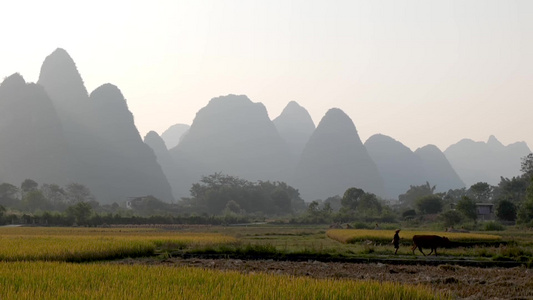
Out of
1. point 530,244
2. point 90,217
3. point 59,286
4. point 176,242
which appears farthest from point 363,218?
point 59,286

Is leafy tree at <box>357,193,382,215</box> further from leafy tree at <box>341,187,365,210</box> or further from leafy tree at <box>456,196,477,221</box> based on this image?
leafy tree at <box>456,196,477,221</box>

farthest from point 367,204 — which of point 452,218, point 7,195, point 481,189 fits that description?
point 7,195

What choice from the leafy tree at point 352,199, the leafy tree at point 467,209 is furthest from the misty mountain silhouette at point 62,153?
the leafy tree at point 467,209

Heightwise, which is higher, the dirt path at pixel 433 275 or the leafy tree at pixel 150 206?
the leafy tree at pixel 150 206

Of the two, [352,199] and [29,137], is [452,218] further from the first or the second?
[29,137]

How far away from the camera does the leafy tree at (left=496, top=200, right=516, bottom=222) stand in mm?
56938

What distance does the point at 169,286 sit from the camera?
10016mm

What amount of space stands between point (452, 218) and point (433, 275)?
4193 centimetres

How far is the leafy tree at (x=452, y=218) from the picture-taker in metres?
53.5

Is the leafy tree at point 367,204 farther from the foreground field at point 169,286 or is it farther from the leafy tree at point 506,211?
the foreground field at point 169,286

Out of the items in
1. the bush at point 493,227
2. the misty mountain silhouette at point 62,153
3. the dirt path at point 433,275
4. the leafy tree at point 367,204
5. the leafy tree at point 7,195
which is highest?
the misty mountain silhouette at point 62,153

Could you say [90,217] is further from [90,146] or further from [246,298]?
A: [90,146]

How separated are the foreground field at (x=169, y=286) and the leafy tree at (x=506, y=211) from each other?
171 ft

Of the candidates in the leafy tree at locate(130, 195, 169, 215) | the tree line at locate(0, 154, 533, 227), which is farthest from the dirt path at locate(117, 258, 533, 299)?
the leafy tree at locate(130, 195, 169, 215)
